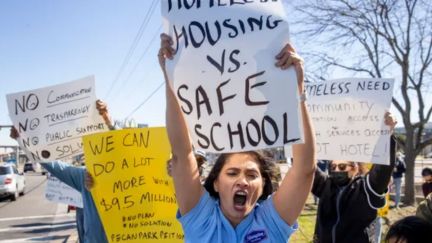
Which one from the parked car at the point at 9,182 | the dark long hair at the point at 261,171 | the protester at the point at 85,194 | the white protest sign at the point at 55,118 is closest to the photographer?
the dark long hair at the point at 261,171

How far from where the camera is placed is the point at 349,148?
3.74 m

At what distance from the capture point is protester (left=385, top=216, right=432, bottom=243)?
159 cm

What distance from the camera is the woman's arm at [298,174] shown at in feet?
6.57

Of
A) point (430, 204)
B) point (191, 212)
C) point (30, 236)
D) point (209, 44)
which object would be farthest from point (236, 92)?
point (30, 236)

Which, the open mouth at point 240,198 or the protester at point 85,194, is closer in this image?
the open mouth at point 240,198

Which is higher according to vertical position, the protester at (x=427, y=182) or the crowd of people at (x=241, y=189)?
the crowd of people at (x=241, y=189)

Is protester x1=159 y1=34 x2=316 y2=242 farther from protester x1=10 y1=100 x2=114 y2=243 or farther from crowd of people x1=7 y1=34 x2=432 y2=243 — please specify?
protester x1=10 y1=100 x2=114 y2=243

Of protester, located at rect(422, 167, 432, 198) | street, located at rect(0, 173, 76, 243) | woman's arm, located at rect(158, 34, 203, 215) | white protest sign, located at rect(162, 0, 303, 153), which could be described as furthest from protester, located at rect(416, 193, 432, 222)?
street, located at rect(0, 173, 76, 243)

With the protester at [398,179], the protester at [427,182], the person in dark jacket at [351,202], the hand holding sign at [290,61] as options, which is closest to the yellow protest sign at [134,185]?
the person in dark jacket at [351,202]

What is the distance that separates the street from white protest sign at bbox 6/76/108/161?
6012 mm

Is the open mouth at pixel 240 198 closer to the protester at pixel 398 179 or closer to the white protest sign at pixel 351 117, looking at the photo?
the white protest sign at pixel 351 117

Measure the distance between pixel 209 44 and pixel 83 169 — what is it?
203cm

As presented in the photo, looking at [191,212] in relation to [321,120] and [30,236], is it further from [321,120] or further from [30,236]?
[30,236]

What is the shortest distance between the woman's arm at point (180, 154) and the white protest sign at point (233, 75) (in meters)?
0.03
